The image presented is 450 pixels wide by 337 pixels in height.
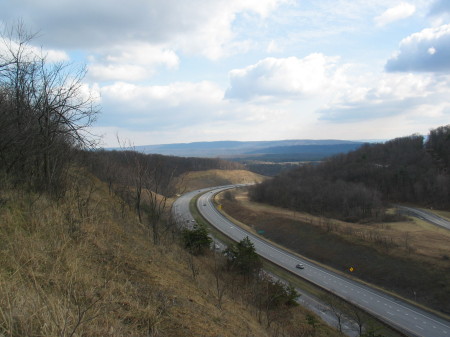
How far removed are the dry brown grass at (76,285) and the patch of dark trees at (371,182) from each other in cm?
7713

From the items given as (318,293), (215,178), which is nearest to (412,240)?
(318,293)

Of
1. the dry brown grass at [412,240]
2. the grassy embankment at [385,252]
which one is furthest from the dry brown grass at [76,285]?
the dry brown grass at [412,240]

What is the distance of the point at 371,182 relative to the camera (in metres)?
107

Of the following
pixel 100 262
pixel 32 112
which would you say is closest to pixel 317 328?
pixel 100 262

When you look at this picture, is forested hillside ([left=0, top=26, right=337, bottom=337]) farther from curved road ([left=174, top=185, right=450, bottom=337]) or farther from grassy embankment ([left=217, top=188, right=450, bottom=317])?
grassy embankment ([left=217, top=188, right=450, bottom=317])

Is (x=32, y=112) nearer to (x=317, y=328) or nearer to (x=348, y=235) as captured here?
(x=317, y=328)

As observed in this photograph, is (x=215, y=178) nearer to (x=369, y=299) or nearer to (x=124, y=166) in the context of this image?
(x=124, y=166)

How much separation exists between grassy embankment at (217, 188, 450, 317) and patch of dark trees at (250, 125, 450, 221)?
953 inches

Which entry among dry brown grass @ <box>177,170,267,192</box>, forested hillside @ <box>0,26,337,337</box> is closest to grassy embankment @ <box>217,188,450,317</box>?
forested hillside @ <box>0,26,337,337</box>

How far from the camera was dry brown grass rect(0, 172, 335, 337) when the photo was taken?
3871 millimetres

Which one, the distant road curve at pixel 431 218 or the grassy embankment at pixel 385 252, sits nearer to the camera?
the grassy embankment at pixel 385 252

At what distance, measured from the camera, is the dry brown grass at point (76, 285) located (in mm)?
3871

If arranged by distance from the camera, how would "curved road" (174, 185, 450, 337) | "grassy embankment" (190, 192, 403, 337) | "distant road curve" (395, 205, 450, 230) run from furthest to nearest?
"distant road curve" (395, 205, 450, 230)
"curved road" (174, 185, 450, 337)
"grassy embankment" (190, 192, 403, 337)

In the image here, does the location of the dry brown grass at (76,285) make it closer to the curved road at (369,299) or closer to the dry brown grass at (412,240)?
the curved road at (369,299)
